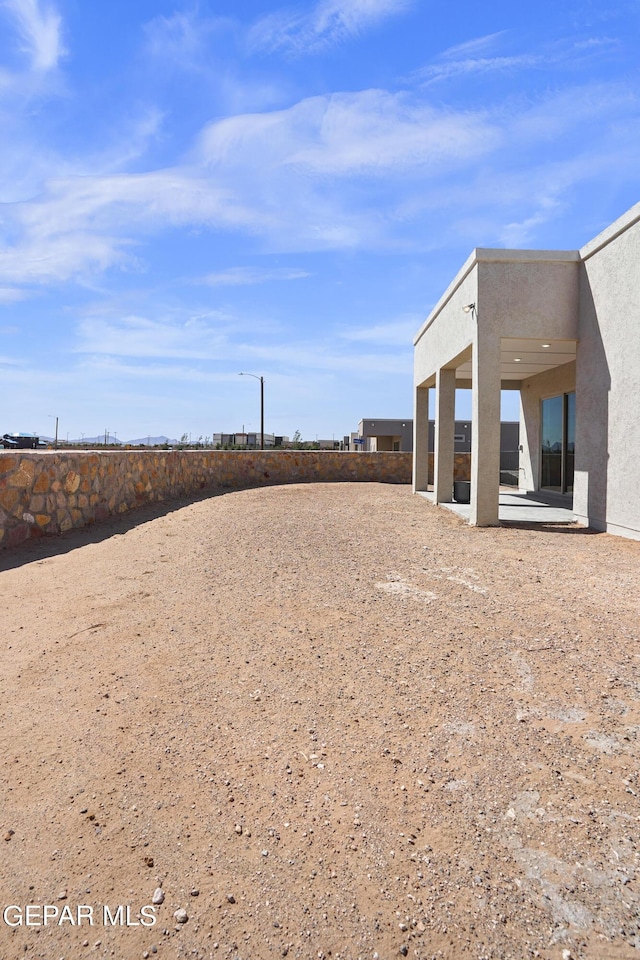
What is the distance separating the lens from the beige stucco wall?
340 inches

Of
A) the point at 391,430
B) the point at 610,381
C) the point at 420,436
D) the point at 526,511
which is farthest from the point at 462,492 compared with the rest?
the point at 391,430

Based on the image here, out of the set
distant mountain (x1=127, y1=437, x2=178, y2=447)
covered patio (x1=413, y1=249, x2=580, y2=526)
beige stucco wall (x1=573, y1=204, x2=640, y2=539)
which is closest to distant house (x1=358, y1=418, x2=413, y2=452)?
distant mountain (x1=127, y1=437, x2=178, y2=447)

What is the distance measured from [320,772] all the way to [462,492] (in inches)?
453

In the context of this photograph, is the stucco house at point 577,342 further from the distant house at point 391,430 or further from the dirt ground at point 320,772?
the distant house at point 391,430

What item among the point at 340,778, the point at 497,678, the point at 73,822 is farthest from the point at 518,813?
the point at 73,822

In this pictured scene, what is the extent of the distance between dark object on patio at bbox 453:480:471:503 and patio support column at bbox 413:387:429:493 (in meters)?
3.26

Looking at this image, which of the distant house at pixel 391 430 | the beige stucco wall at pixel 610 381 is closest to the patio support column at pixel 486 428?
the beige stucco wall at pixel 610 381

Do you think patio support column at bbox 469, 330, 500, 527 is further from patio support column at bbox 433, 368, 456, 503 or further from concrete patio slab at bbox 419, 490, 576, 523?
patio support column at bbox 433, 368, 456, 503

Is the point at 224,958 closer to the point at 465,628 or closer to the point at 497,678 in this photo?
the point at 497,678

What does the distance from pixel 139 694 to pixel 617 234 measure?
960 cm

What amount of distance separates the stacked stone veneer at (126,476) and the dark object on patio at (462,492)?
706cm

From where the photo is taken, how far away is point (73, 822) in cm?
234

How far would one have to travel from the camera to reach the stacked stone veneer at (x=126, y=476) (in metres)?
7.76

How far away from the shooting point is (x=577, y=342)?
1047 centimetres
